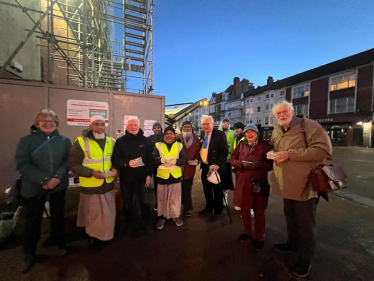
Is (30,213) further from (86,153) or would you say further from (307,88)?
(307,88)

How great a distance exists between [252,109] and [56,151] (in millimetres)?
41544

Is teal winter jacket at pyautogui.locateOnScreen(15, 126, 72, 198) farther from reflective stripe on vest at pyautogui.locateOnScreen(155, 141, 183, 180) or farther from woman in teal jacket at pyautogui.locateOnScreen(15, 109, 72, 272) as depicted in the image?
reflective stripe on vest at pyautogui.locateOnScreen(155, 141, 183, 180)

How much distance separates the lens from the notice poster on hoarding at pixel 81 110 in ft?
14.1

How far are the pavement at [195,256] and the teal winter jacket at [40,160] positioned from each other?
984 mm

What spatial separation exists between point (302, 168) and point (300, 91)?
1376 inches

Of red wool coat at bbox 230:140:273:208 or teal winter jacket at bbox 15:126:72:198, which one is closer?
teal winter jacket at bbox 15:126:72:198

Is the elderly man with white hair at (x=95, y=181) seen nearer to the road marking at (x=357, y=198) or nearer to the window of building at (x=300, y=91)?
the road marking at (x=357, y=198)

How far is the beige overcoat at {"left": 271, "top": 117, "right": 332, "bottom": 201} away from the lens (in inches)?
82.5

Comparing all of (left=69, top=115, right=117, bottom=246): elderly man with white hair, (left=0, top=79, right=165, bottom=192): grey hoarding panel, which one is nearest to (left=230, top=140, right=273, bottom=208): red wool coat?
(left=69, top=115, right=117, bottom=246): elderly man with white hair

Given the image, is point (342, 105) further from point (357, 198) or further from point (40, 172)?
point (40, 172)

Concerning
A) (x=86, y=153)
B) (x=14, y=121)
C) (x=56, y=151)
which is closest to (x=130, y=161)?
(x=86, y=153)

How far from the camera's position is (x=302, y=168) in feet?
7.24

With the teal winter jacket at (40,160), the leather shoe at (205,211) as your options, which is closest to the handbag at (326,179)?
the leather shoe at (205,211)

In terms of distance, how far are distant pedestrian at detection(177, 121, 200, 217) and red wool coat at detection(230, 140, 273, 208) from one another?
44.9 inches
